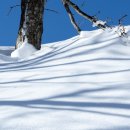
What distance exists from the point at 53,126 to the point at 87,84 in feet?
2.21

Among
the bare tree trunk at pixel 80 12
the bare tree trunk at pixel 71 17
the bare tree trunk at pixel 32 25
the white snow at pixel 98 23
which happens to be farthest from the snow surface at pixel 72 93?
the bare tree trunk at pixel 71 17

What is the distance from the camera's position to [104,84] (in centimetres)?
202

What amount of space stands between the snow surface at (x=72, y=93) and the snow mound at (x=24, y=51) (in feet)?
3.74

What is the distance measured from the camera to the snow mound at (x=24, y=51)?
422 centimetres

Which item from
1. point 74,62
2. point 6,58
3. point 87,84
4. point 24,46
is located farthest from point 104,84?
point 24,46

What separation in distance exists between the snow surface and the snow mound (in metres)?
1.14

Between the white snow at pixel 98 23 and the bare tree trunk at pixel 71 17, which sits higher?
the bare tree trunk at pixel 71 17

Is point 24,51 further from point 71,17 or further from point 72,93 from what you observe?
point 72,93

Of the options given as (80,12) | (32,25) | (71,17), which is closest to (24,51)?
(32,25)

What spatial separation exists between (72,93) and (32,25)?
333cm

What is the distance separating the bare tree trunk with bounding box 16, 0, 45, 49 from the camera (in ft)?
16.6

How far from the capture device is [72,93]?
1877 mm

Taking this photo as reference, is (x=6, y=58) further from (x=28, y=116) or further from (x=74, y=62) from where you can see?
(x=28, y=116)

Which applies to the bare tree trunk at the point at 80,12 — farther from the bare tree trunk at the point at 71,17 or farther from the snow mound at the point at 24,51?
the snow mound at the point at 24,51
